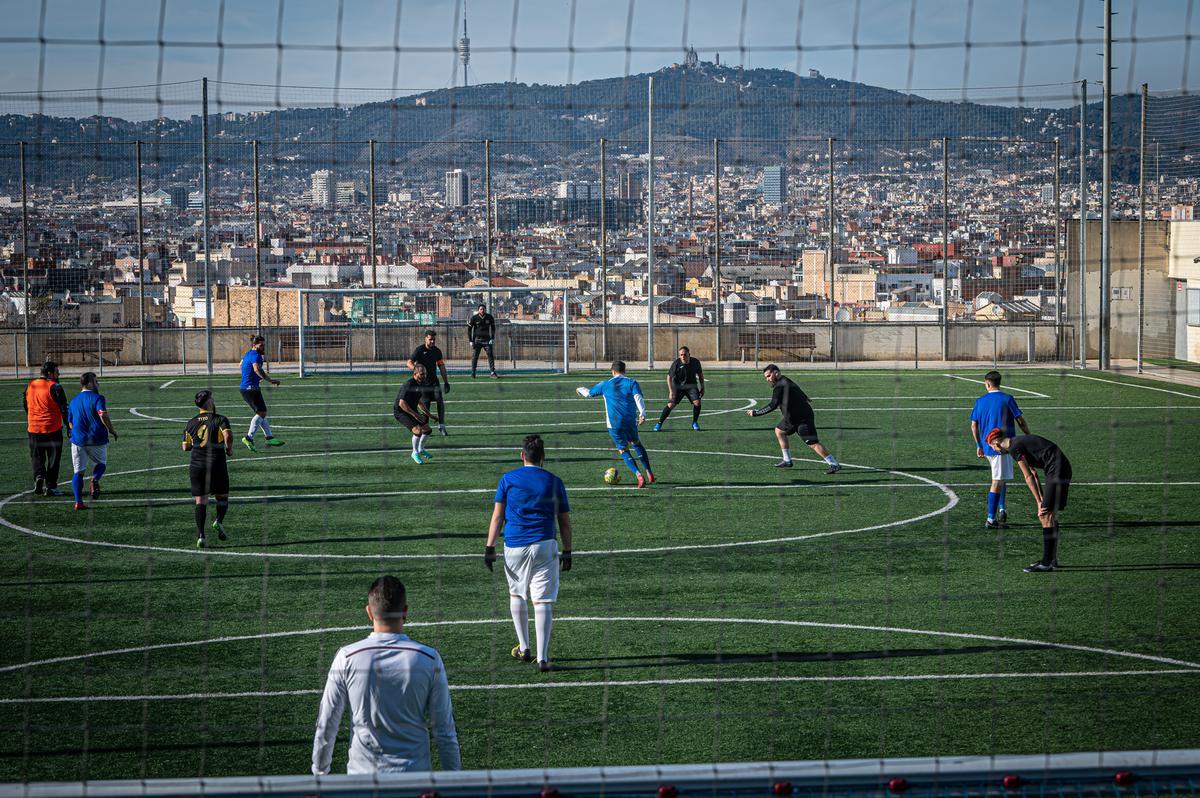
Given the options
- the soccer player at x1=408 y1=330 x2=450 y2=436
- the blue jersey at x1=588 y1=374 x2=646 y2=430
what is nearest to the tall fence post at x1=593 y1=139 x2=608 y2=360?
the soccer player at x1=408 y1=330 x2=450 y2=436

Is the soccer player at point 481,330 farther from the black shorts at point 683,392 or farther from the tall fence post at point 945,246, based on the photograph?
the tall fence post at point 945,246

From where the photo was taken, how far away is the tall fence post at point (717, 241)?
1671 inches

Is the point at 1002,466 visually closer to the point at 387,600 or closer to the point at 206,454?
the point at 206,454

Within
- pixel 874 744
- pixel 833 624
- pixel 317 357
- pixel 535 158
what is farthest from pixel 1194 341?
pixel 874 744

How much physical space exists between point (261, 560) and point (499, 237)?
96.8 ft

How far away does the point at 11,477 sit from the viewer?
20.9 m

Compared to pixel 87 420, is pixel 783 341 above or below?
above

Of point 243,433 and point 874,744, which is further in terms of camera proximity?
point 243,433

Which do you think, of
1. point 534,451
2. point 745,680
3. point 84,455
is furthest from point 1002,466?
point 84,455

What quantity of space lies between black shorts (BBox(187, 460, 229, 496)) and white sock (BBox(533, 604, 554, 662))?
19.5 feet

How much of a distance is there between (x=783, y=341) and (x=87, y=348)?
22.2 metres

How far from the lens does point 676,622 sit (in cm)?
1223

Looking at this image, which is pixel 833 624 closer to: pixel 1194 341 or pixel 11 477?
pixel 11 477

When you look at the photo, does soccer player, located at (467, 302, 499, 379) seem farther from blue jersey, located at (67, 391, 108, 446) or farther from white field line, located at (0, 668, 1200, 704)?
white field line, located at (0, 668, 1200, 704)
